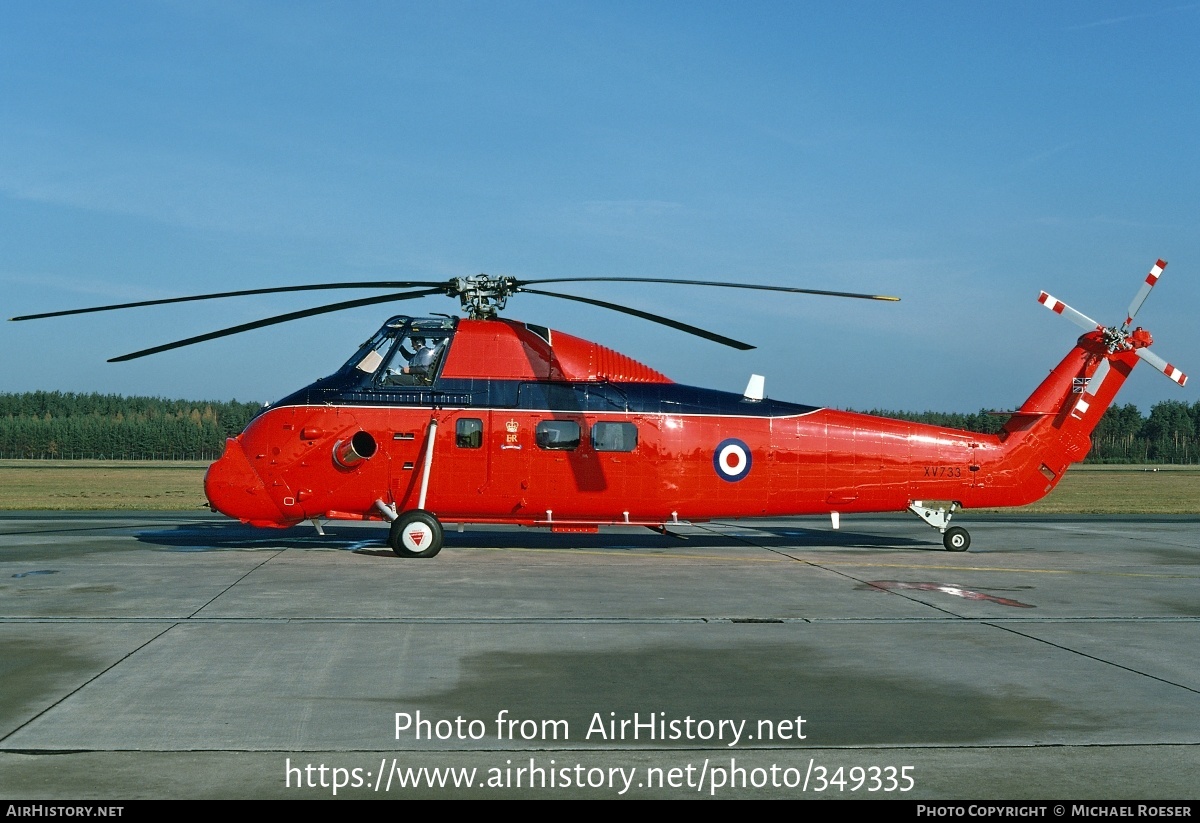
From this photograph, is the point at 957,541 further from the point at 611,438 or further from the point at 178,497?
the point at 178,497

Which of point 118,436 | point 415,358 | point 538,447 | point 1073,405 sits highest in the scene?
point 415,358

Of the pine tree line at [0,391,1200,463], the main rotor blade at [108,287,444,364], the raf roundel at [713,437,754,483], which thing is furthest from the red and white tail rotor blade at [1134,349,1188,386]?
the pine tree line at [0,391,1200,463]

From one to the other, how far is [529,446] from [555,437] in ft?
1.63

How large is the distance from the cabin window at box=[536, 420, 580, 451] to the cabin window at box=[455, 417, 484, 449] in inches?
41.2

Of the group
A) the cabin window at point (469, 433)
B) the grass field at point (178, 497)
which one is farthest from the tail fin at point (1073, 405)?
the grass field at point (178, 497)

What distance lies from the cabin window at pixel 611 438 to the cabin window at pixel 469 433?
206 cm

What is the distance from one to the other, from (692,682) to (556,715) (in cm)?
158

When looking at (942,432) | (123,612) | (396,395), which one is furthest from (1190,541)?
(123,612)

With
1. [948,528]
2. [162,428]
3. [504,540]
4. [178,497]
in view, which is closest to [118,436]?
[162,428]

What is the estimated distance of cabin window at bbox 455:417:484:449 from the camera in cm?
1855

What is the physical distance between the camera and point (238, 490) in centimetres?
1822

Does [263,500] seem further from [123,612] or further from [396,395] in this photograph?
[123,612]

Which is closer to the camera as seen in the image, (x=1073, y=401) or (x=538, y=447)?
(x=538, y=447)

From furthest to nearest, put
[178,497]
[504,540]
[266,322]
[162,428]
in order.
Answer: [162,428] → [178,497] → [504,540] → [266,322]
